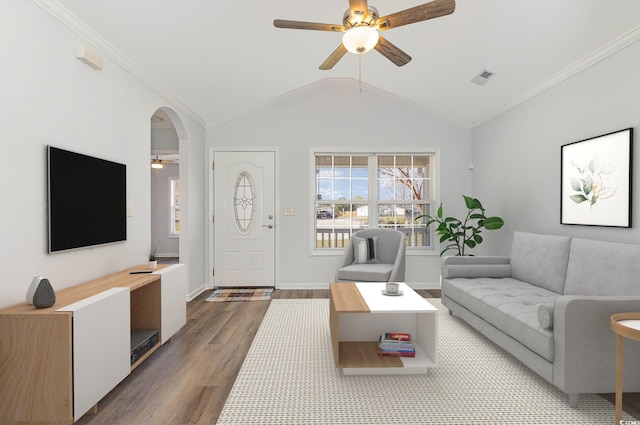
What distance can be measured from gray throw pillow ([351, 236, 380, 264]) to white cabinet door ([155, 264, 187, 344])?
222 centimetres

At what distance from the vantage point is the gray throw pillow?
4574mm

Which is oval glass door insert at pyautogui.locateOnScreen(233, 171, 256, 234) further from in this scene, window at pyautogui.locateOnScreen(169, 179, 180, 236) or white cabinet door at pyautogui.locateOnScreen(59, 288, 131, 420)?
window at pyautogui.locateOnScreen(169, 179, 180, 236)

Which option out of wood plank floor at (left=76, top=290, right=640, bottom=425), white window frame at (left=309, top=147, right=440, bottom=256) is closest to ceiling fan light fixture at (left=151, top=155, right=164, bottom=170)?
white window frame at (left=309, top=147, right=440, bottom=256)

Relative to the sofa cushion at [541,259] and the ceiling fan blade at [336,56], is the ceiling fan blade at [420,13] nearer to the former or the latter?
the ceiling fan blade at [336,56]

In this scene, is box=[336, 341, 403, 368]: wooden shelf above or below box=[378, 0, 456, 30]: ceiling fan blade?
below

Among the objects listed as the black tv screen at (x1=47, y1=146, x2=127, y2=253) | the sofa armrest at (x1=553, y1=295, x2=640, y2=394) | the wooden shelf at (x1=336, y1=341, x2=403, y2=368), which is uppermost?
the black tv screen at (x1=47, y1=146, x2=127, y2=253)

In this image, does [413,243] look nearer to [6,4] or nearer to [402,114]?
[402,114]

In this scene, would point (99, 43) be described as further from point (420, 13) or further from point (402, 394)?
point (402, 394)

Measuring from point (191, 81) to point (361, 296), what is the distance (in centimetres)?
299

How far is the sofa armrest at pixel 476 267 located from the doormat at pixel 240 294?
2.33 meters

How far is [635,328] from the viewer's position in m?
1.75

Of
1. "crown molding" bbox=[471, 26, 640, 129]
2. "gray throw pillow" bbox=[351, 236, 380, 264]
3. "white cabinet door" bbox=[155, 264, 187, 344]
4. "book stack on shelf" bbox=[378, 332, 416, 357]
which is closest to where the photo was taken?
"book stack on shelf" bbox=[378, 332, 416, 357]

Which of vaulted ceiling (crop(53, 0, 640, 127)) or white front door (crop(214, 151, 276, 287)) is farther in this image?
white front door (crop(214, 151, 276, 287))

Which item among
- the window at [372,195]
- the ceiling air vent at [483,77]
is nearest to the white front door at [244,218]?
the window at [372,195]
